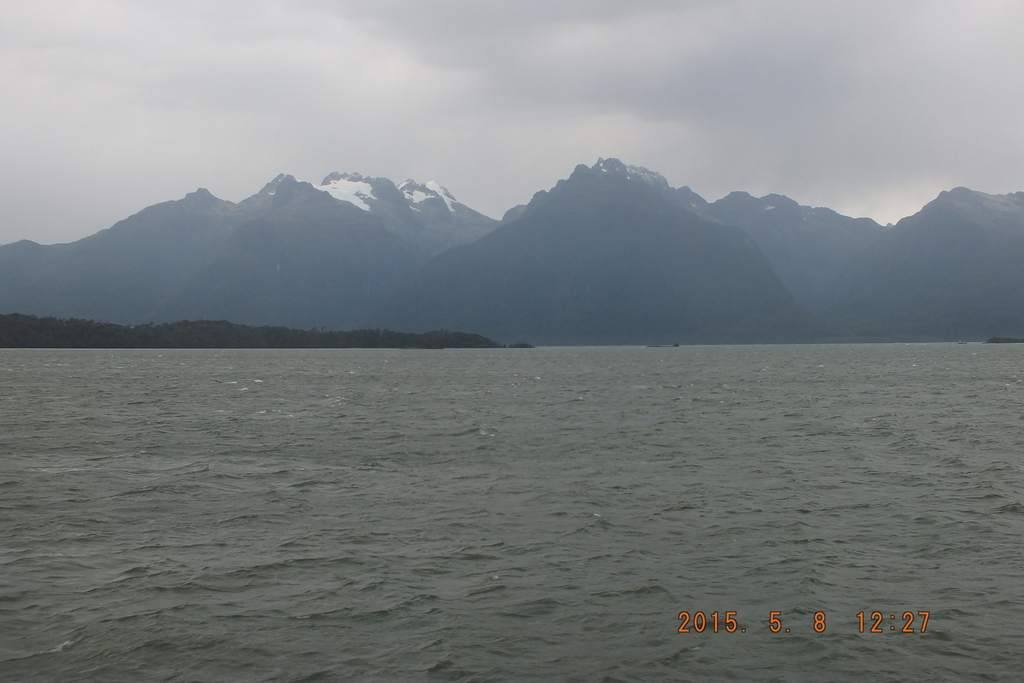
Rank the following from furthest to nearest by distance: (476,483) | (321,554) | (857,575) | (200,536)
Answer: (476,483)
(200,536)
(321,554)
(857,575)

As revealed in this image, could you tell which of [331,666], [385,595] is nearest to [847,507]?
[385,595]

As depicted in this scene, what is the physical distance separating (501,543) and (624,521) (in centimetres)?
468

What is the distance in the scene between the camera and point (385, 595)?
19828 mm

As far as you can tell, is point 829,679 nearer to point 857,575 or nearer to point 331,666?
point 857,575

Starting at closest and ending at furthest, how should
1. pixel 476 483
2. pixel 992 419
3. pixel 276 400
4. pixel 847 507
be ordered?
pixel 847 507 → pixel 476 483 → pixel 992 419 → pixel 276 400

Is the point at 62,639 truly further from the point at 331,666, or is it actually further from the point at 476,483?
the point at 476,483

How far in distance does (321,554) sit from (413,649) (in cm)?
739

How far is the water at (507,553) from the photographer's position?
1647cm

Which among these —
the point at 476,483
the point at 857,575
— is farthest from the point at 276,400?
the point at 857,575

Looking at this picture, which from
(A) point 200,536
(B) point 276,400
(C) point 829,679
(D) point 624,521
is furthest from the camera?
(B) point 276,400

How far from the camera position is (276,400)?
3061 inches

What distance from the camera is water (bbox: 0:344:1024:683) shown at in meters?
16.5

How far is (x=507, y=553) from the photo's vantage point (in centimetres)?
2336

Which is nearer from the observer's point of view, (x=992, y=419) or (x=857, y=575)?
(x=857, y=575)
